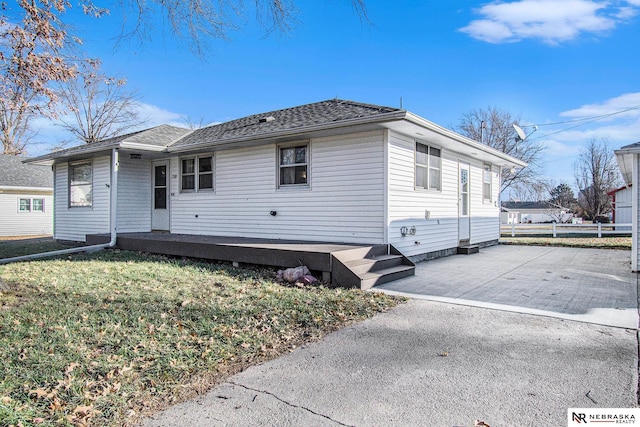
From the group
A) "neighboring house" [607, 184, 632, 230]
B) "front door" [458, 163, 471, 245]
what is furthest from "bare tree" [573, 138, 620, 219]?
"front door" [458, 163, 471, 245]

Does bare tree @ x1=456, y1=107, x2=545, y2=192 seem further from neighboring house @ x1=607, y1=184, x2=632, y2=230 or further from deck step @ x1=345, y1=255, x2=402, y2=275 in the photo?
deck step @ x1=345, y1=255, x2=402, y2=275

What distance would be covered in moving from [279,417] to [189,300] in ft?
9.85

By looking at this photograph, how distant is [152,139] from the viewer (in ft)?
36.2

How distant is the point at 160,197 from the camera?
11.9 metres

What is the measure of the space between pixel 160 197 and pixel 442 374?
10.8 meters

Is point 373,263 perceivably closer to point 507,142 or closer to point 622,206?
point 622,206

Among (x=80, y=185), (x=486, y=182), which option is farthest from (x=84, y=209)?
(x=486, y=182)

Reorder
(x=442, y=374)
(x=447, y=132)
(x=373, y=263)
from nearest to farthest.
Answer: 1. (x=442, y=374)
2. (x=373, y=263)
3. (x=447, y=132)

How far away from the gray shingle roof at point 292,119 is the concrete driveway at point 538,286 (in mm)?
3267

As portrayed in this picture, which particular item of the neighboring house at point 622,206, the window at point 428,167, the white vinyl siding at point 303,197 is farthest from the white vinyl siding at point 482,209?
the neighboring house at point 622,206

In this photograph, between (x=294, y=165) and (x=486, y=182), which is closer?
(x=294, y=165)

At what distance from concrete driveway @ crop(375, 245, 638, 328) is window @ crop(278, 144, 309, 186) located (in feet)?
10.8

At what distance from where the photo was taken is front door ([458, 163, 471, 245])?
36.3 feet

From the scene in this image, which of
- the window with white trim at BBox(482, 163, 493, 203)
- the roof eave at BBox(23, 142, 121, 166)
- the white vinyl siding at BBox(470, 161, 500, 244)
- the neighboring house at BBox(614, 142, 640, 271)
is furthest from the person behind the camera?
the window with white trim at BBox(482, 163, 493, 203)
